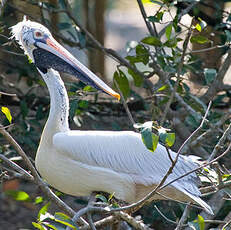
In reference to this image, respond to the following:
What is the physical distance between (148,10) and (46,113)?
3552 millimetres

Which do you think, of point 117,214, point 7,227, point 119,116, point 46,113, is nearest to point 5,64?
point 46,113

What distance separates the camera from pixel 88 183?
354cm

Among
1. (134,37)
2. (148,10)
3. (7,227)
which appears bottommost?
(7,227)

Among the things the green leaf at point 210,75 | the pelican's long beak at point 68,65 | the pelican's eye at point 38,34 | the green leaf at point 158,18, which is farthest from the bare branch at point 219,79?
the pelican's eye at point 38,34

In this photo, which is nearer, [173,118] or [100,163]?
[100,163]

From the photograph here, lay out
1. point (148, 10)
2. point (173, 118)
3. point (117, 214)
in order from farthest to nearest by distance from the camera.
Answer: point (148, 10) → point (173, 118) → point (117, 214)

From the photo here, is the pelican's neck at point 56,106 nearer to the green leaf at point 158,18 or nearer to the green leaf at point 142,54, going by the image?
the green leaf at point 142,54

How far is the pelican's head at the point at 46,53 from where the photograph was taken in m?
3.67

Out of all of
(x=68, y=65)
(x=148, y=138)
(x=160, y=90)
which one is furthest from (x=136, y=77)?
(x=148, y=138)

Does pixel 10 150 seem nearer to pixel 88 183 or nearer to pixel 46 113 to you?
pixel 46 113

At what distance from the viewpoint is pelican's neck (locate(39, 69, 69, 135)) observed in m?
3.66

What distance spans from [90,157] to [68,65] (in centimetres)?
61

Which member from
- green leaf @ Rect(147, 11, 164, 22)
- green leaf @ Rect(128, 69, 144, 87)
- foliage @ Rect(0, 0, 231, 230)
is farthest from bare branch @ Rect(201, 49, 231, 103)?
green leaf @ Rect(147, 11, 164, 22)

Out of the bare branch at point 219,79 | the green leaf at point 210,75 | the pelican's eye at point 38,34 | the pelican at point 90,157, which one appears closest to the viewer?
the pelican at point 90,157
